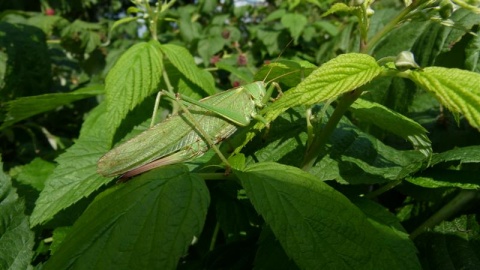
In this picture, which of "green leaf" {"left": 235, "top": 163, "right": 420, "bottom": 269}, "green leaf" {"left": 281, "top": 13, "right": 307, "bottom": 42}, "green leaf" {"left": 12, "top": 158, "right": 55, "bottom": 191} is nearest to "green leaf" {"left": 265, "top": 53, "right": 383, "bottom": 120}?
"green leaf" {"left": 235, "top": 163, "right": 420, "bottom": 269}

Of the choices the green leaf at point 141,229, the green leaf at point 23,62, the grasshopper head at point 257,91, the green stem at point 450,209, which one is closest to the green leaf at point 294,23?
the green leaf at point 23,62

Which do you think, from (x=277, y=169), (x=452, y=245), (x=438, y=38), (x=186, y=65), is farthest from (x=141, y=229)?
(x=438, y=38)

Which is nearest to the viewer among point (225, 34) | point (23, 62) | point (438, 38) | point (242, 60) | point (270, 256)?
point (270, 256)

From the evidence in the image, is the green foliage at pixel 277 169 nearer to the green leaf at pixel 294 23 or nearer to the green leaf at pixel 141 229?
the green leaf at pixel 141 229

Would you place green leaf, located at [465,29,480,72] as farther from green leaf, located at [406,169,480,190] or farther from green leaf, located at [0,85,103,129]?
green leaf, located at [0,85,103,129]

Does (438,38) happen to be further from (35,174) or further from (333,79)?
(35,174)

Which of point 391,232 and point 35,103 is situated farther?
point 35,103
